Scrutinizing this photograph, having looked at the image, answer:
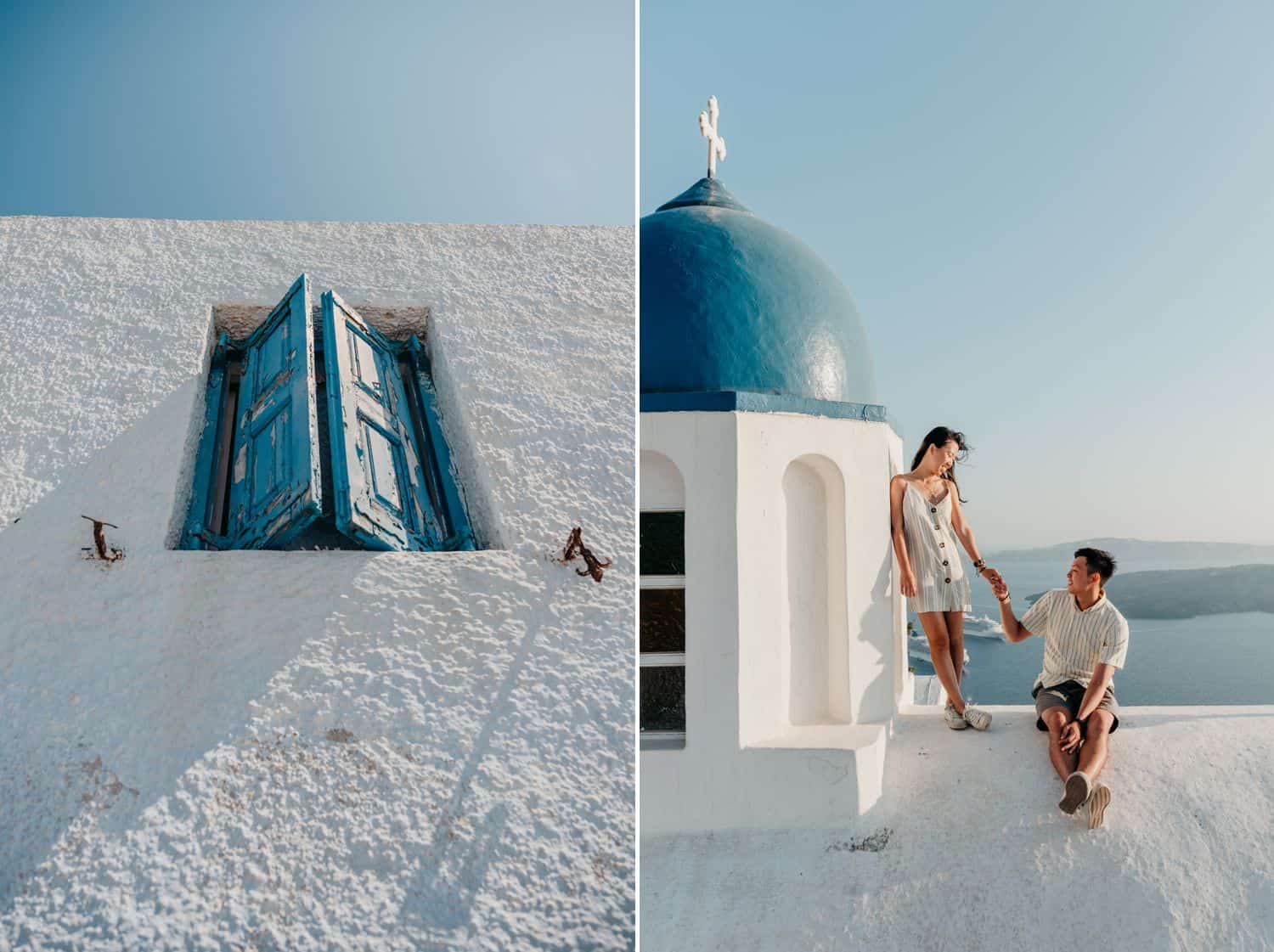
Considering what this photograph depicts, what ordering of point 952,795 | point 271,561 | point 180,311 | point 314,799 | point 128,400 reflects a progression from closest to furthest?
point 314,799 < point 271,561 < point 952,795 < point 128,400 < point 180,311

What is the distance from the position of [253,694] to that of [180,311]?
1.95 meters

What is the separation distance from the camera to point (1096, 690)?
2.87 m

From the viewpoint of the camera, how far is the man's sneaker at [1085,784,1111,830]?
8.86 ft

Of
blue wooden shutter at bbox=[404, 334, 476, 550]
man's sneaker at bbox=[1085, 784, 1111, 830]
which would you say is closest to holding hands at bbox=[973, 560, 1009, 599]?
man's sneaker at bbox=[1085, 784, 1111, 830]

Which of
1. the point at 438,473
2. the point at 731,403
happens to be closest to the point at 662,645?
the point at 731,403

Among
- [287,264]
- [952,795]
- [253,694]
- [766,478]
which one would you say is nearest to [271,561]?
[253,694]

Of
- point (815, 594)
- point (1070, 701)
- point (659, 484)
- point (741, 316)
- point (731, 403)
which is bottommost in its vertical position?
point (1070, 701)

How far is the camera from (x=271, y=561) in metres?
2.41

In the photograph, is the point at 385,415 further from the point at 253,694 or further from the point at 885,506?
the point at 885,506

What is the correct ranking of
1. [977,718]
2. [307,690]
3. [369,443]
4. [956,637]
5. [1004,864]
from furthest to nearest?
[956,637] → [977,718] → [369,443] → [1004,864] → [307,690]

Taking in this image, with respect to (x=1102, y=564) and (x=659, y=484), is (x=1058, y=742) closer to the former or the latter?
(x=1102, y=564)

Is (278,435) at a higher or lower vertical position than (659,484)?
higher

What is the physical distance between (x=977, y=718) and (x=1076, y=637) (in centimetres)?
40

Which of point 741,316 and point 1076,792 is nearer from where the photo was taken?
point 1076,792
